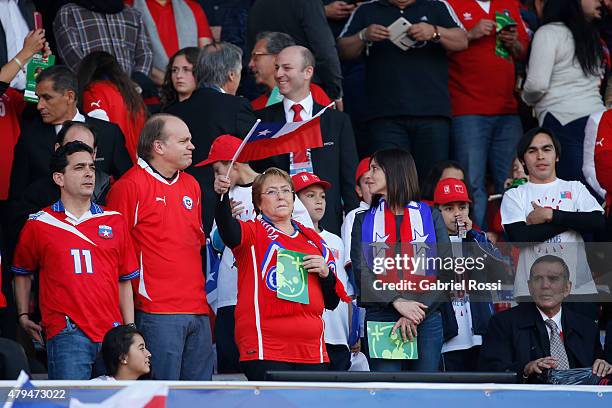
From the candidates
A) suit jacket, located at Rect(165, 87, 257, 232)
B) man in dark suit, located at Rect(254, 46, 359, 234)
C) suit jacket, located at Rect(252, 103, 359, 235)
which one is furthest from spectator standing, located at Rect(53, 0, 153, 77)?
suit jacket, located at Rect(252, 103, 359, 235)

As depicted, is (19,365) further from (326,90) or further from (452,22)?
(452,22)

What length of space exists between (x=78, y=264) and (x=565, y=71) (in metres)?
5.15

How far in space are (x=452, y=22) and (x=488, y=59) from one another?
20.7 inches

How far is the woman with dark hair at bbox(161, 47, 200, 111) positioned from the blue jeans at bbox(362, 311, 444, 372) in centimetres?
279

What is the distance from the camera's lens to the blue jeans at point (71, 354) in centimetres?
693

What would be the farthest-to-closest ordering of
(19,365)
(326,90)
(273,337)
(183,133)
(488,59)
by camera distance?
(488,59) < (326,90) < (183,133) < (273,337) < (19,365)

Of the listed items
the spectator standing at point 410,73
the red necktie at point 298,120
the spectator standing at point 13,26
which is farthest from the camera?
the spectator standing at point 410,73

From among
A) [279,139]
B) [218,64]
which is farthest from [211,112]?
[279,139]

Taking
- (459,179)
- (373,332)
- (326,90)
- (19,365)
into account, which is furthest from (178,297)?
(326,90)

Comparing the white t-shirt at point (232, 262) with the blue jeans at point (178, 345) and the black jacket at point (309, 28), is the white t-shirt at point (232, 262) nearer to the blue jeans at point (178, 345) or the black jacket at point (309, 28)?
the blue jeans at point (178, 345)

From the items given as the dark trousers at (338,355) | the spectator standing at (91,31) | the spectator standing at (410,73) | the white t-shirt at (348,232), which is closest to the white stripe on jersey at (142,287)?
the dark trousers at (338,355)

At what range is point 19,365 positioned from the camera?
565cm

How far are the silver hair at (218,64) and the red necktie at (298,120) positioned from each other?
50cm

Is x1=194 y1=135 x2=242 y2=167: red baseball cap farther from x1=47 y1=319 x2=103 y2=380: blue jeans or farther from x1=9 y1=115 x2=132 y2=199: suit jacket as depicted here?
x1=47 y1=319 x2=103 y2=380: blue jeans
